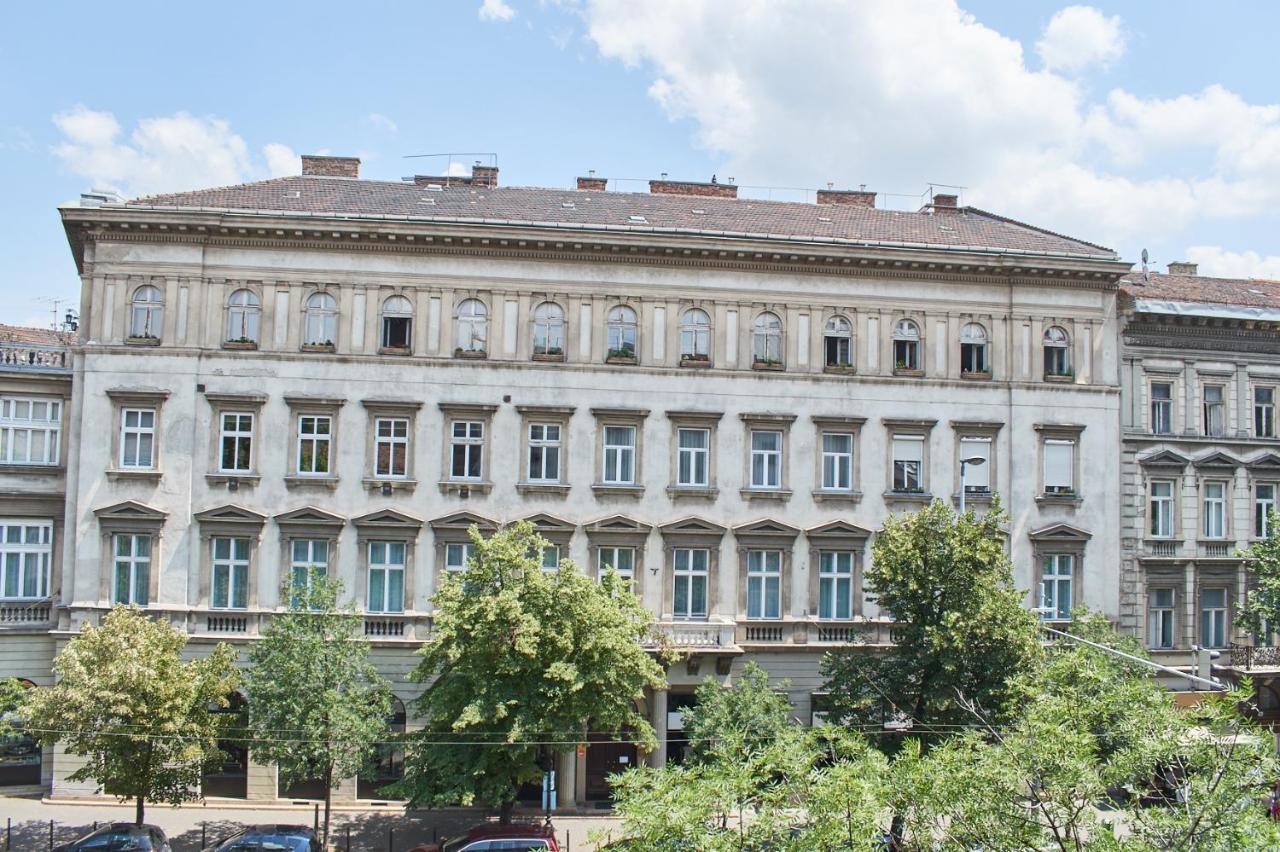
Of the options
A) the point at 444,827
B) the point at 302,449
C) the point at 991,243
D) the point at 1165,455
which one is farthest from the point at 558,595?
the point at 1165,455

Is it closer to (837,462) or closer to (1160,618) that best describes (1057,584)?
(1160,618)

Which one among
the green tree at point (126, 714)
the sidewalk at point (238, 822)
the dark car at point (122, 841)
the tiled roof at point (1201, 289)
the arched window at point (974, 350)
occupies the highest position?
the tiled roof at point (1201, 289)

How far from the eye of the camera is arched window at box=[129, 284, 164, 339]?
3181 centimetres

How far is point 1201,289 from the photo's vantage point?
3906cm

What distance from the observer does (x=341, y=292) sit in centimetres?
3241

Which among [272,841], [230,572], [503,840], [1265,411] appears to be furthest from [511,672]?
[1265,411]

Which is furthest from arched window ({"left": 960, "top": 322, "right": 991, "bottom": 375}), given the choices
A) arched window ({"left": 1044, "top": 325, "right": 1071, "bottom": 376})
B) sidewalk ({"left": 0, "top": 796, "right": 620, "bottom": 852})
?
sidewalk ({"left": 0, "top": 796, "right": 620, "bottom": 852})

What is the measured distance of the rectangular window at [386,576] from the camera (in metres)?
31.9

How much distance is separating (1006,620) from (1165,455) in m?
14.0

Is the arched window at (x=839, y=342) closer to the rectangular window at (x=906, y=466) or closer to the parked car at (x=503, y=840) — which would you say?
the rectangular window at (x=906, y=466)

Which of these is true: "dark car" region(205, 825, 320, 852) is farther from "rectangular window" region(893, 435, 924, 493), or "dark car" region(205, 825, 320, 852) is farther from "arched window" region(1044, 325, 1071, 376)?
"arched window" region(1044, 325, 1071, 376)

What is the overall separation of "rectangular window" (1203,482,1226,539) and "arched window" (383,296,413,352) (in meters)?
28.1

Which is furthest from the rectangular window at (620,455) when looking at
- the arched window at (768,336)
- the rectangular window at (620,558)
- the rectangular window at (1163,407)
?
the rectangular window at (1163,407)

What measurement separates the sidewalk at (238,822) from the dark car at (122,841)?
1831mm
